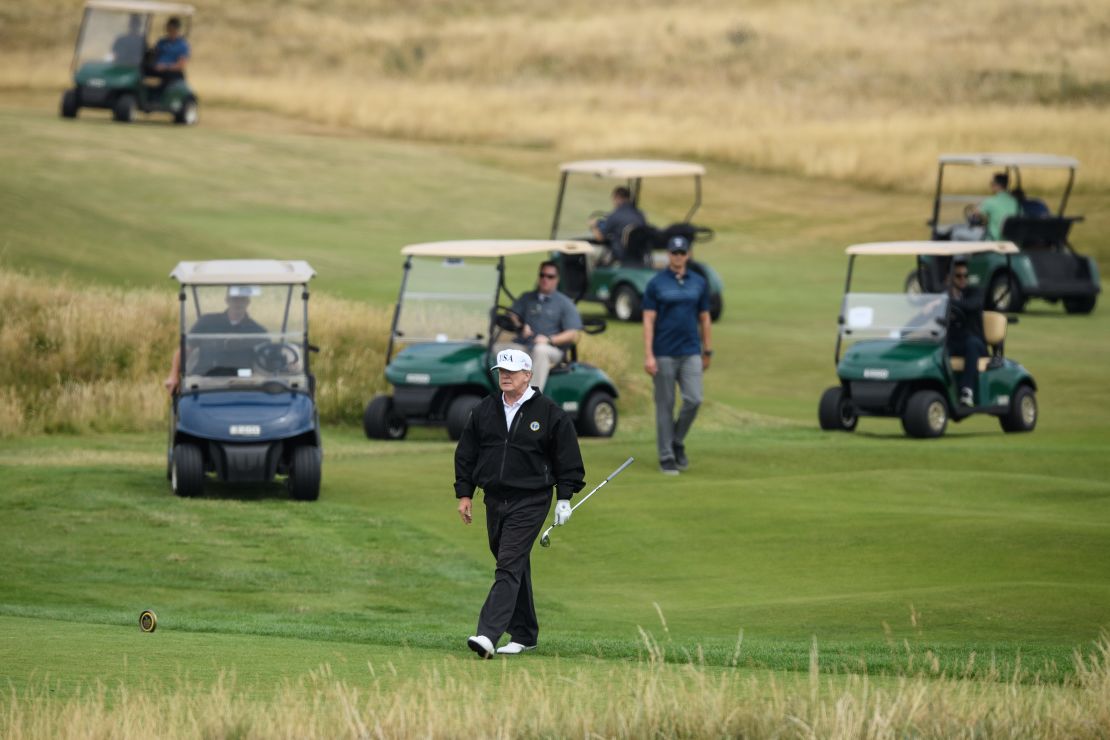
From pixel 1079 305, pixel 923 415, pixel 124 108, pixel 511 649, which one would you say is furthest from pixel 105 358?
pixel 124 108

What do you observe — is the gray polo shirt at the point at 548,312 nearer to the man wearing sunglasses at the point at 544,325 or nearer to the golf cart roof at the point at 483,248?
the man wearing sunglasses at the point at 544,325

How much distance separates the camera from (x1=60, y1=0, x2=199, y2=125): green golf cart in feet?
137

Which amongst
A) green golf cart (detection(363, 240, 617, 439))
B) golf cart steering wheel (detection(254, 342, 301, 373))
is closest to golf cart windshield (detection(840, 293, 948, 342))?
green golf cart (detection(363, 240, 617, 439))

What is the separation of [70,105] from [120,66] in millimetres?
2265

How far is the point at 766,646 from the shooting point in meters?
10.7

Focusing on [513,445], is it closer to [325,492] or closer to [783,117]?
[325,492]

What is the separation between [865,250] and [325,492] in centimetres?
679

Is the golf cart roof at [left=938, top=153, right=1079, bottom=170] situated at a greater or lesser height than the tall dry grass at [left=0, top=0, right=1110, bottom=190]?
lesser

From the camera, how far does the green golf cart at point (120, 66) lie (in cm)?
4169

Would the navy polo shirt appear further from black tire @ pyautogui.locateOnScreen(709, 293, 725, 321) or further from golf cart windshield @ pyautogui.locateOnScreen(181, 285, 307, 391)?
black tire @ pyautogui.locateOnScreen(709, 293, 725, 321)

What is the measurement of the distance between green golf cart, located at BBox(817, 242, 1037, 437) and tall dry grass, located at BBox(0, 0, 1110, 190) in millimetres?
24435

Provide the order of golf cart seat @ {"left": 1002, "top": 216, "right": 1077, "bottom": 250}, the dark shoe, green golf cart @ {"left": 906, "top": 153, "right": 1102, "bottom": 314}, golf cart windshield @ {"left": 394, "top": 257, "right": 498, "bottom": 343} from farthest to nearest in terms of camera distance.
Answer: golf cart seat @ {"left": 1002, "top": 216, "right": 1077, "bottom": 250} < green golf cart @ {"left": 906, "top": 153, "right": 1102, "bottom": 314} < golf cart windshield @ {"left": 394, "top": 257, "right": 498, "bottom": 343} < the dark shoe

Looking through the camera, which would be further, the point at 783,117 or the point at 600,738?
the point at 783,117

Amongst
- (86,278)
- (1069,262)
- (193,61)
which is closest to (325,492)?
(86,278)
